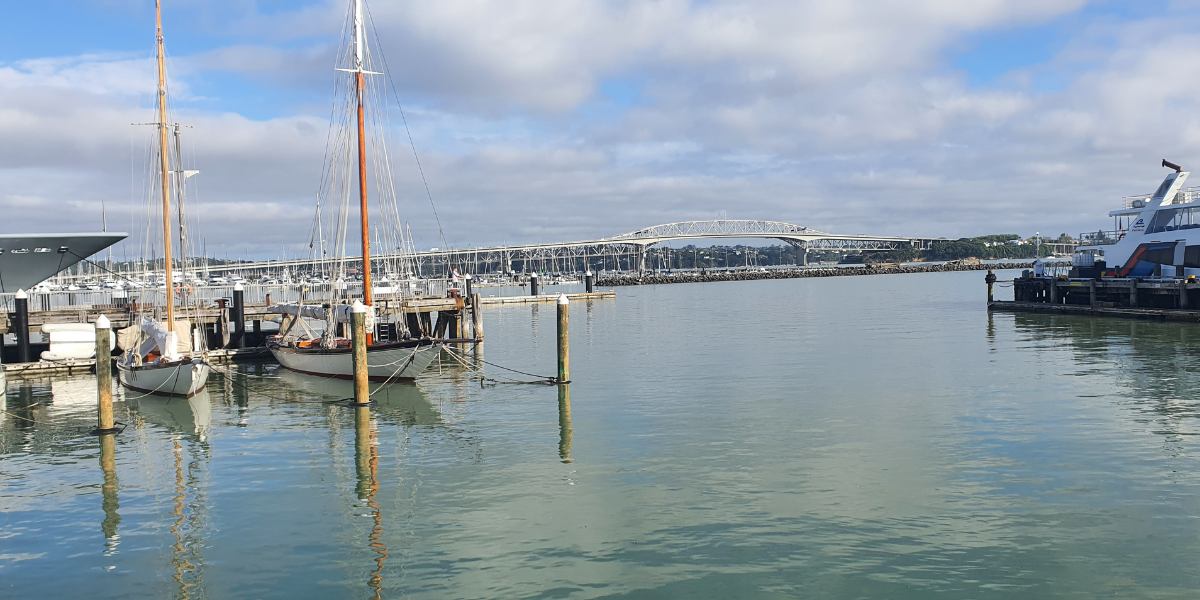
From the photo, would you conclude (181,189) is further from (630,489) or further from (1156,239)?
(1156,239)

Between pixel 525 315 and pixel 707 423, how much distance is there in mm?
58888

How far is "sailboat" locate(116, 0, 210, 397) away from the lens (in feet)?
106

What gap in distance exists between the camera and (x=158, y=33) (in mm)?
33812

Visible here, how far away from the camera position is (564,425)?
83.7 feet

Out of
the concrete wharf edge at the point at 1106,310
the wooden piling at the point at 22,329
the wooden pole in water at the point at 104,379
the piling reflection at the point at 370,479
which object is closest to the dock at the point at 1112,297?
the concrete wharf edge at the point at 1106,310

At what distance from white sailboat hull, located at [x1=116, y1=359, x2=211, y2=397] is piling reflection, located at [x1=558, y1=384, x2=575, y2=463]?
1272 centimetres

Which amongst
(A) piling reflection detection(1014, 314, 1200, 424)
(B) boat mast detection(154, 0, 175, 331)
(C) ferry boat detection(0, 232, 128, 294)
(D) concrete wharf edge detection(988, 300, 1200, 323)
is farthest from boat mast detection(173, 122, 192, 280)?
(D) concrete wharf edge detection(988, 300, 1200, 323)

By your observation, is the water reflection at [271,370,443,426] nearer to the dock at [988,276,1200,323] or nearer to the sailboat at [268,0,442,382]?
the sailboat at [268,0,442,382]

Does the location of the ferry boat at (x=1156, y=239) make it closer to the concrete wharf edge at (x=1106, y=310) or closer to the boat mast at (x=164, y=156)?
the concrete wharf edge at (x=1106, y=310)

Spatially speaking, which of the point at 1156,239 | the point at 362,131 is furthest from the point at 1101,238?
the point at 362,131

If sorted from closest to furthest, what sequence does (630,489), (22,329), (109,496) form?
1. (630,489)
2. (109,496)
3. (22,329)

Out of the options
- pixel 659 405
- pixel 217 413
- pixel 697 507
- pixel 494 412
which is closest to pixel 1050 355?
pixel 659 405

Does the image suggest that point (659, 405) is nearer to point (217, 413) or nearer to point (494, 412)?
point (494, 412)

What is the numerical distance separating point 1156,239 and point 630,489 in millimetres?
59525
